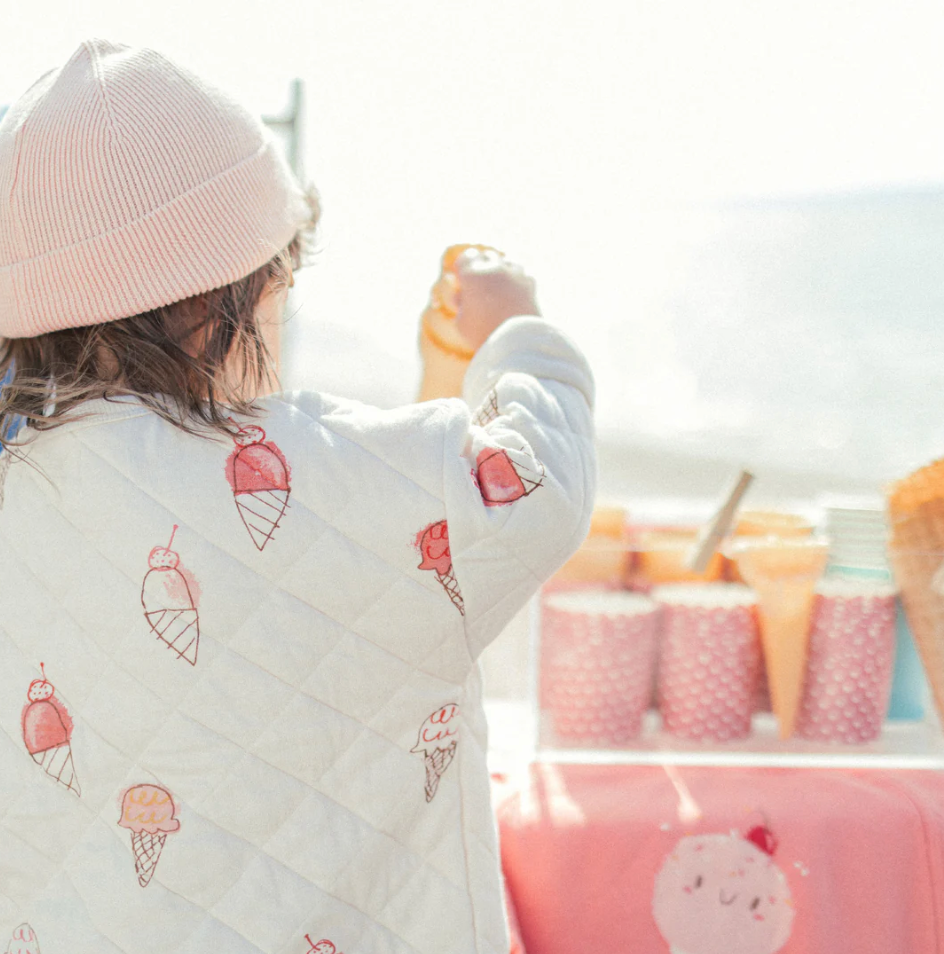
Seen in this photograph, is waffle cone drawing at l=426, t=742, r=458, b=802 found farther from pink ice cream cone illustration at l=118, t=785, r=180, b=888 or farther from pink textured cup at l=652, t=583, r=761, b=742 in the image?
pink textured cup at l=652, t=583, r=761, b=742

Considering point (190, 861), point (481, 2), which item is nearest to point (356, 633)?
point (190, 861)

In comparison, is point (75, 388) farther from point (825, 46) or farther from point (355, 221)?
point (825, 46)

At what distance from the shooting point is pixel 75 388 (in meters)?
0.55

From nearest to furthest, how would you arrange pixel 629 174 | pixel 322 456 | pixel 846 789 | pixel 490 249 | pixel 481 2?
pixel 322 456
pixel 490 249
pixel 846 789
pixel 481 2
pixel 629 174

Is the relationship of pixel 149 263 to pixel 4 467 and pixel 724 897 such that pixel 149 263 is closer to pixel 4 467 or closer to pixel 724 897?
pixel 4 467

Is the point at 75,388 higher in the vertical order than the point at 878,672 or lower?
higher

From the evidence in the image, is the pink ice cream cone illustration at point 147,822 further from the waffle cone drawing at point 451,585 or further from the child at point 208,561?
the waffle cone drawing at point 451,585

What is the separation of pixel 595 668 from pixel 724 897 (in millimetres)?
255

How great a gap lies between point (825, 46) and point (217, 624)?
8.48 ft

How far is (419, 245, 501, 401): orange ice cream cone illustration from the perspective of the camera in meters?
0.78

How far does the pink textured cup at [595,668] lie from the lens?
3.16ft

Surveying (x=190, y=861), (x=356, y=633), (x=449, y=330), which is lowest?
(x=190, y=861)

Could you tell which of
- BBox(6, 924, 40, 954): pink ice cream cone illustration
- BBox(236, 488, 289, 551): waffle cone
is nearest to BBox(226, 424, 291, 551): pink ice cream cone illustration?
BBox(236, 488, 289, 551): waffle cone

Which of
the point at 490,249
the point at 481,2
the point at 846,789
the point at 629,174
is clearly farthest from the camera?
the point at 629,174
